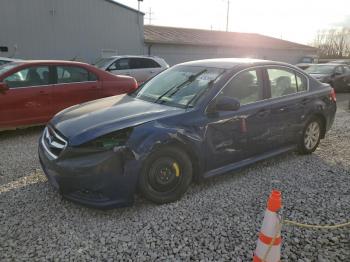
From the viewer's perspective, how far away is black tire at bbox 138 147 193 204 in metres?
3.28

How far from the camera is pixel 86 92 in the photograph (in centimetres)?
672

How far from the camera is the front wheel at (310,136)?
4.96 meters

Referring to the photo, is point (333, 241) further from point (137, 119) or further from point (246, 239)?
point (137, 119)

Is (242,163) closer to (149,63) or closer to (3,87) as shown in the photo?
(3,87)

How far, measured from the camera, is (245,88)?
4.14 m

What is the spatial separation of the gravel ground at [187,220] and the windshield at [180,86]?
3.60 ft

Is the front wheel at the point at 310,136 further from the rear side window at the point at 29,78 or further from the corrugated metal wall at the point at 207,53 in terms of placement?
the corrugated metal wall at the point at 207,53

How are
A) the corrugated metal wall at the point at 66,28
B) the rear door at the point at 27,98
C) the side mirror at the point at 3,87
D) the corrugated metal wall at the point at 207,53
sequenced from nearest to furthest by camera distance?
the side mirror at the point at 3,87
the rear door at the point at 27,98
the corrugated metal wall at the point at 66,28
the corrugated metal wall at the point at 207,53

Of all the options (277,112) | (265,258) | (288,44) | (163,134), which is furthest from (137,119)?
(288,44)

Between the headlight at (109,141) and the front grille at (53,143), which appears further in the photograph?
the front grille at (53,143)

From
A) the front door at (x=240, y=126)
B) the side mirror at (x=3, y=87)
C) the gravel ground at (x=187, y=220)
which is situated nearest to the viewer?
the gravel ground at (x=187, y=220)

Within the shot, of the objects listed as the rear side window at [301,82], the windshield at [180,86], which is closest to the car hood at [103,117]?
the windshield at [180,86]

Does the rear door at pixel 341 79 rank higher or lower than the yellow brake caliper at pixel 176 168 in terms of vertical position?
higher

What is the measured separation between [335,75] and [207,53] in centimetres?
1059
